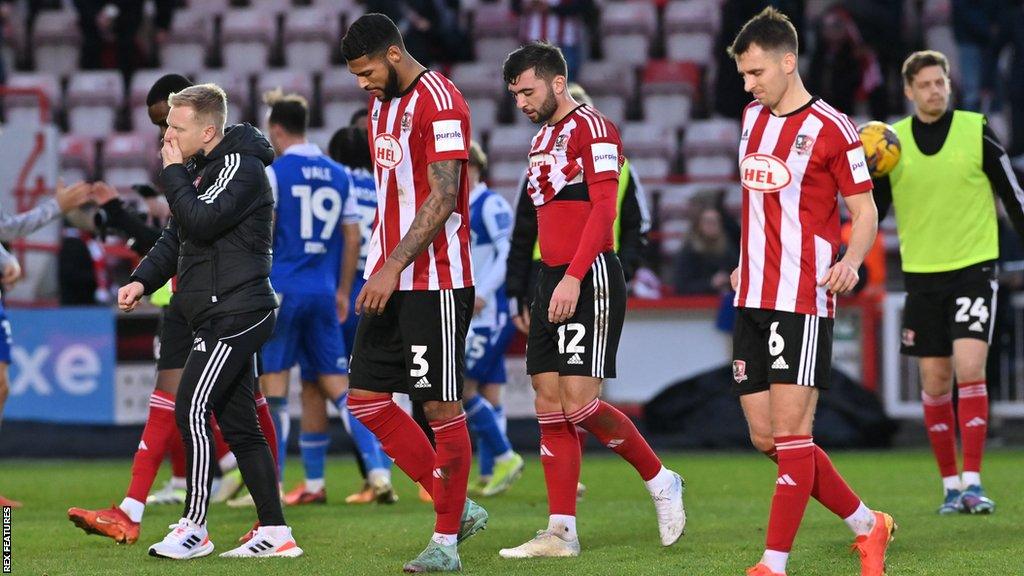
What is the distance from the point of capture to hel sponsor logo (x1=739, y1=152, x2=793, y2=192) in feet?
17.4

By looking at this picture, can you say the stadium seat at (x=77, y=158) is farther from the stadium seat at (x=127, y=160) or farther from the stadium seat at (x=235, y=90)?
the stadium seat at (x=235, y=90)

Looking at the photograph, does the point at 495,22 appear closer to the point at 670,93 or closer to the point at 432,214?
the point at 670,93

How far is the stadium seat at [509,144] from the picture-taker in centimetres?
1616

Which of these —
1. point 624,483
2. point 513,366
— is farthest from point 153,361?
point 624,483

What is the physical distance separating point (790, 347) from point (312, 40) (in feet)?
43.6

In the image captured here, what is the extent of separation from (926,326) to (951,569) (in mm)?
2237

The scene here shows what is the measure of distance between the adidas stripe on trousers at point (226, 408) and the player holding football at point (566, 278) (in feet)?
3.29

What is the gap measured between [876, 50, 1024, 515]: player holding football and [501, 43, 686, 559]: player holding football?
2165 mm

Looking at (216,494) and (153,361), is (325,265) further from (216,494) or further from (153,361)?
(153,361)

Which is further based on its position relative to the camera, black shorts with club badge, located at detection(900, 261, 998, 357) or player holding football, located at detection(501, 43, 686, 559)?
black shorts with club badge, located at detection(900, 261, 998, 357)

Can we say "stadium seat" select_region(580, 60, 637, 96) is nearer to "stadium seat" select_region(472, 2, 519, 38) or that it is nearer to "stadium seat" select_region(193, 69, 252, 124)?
"stadium seat" select_region(472, 2, 519, 38)

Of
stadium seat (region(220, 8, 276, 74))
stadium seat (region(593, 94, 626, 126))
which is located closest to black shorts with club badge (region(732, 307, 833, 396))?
stadium seat (region(593, 94, 626, 126))

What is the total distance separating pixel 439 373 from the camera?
557cm

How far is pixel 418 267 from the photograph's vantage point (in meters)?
5.60
